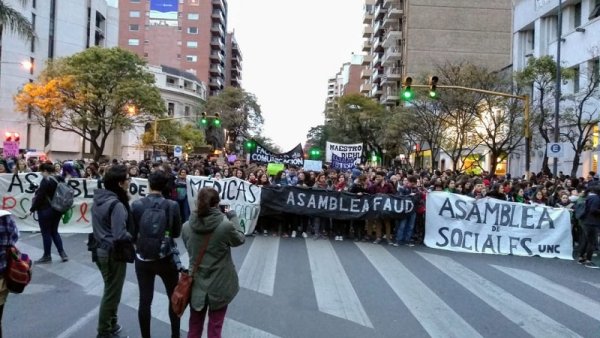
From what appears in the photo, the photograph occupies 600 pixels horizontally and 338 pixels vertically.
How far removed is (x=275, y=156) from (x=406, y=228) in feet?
37.8


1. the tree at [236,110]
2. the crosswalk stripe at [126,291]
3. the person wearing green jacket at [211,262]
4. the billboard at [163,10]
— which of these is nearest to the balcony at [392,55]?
the tree at [236,110]

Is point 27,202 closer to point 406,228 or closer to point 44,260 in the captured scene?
point 44,260

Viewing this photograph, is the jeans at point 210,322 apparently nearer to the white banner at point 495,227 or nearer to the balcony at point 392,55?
the white banner at point 495,227

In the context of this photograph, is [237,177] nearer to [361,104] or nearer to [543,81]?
[543,81]

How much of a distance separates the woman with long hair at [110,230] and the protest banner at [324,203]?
8.71 meters

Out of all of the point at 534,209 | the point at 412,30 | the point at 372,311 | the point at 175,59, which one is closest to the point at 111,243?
the point at 372,311

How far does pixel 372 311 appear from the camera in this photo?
23.2ft

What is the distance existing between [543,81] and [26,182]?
2180cm

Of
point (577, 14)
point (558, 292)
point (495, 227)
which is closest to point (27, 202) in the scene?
point (495, 227)

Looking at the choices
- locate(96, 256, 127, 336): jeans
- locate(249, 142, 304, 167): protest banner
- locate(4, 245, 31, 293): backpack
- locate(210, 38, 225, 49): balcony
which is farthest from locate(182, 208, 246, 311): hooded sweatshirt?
locate(210, 38, 225, 49): balcony

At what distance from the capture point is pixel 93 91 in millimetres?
45000

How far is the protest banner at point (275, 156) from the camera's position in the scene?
77.9 ft

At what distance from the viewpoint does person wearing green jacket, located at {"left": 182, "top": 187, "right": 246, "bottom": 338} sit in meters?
4.64

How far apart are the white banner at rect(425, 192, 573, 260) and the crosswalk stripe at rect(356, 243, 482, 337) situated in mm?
2744
